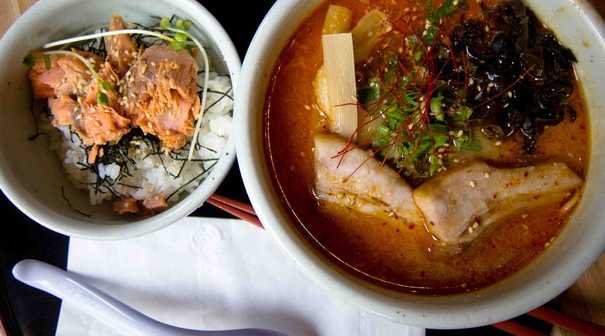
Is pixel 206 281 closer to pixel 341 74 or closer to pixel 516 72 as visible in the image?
pixel 341 74

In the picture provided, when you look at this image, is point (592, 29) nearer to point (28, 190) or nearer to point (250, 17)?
point (250, 17)

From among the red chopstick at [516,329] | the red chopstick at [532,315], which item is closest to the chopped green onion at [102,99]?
the red chopstick at [532,315]

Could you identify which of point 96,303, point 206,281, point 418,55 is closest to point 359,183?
point 418,55

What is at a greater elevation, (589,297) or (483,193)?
(483,193)

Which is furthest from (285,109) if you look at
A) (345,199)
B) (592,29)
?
(592,29)

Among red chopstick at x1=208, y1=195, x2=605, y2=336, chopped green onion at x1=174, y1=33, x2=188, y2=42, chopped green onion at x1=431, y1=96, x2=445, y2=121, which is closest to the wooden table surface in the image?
red chopstick at x1=208, y1=195, x2=605, y2=336

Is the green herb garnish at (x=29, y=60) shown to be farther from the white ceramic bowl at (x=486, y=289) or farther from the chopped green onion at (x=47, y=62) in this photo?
the white ceramic bowl at (x=486, y=289)
